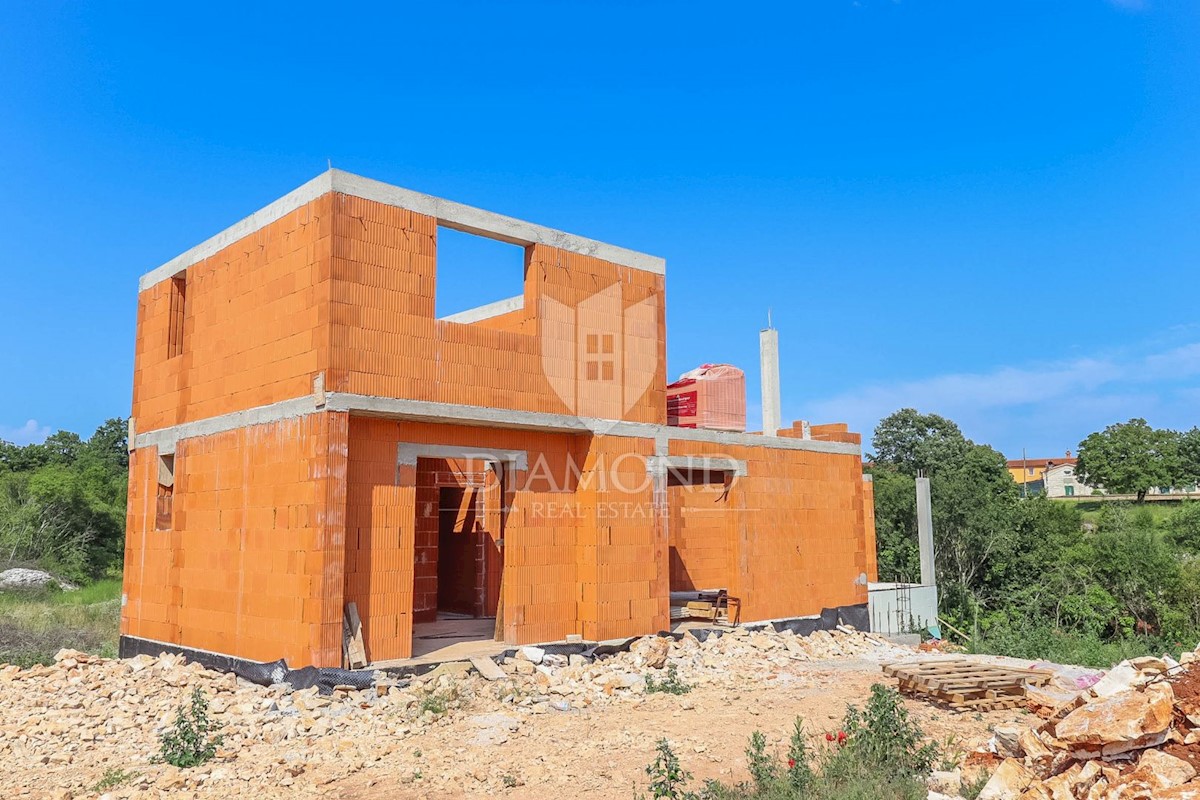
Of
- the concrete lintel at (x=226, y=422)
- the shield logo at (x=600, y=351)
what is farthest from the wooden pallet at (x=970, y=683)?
the concrete lintel at (x=226, y=422)

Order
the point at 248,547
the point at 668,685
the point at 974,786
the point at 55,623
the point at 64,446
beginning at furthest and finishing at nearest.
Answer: the point at 64,446, the point at 55,623, the point at 668,685, the point at 248,547, the point at 974,786

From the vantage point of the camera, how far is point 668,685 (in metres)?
10.8

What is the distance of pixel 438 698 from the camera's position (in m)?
9.29

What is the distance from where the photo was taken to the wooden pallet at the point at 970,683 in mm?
9798

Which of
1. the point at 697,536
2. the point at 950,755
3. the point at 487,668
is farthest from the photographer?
the point at 697,536

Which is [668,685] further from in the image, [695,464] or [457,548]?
[457,548]

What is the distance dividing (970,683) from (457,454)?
7.01 meters

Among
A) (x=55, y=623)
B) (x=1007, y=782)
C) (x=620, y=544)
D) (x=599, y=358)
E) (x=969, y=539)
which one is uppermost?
(x=599, y=358)

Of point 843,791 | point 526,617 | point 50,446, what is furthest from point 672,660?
point 50,446

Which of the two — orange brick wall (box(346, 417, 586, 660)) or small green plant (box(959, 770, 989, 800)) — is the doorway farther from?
small green plant (box(959, 770, 989, 800))

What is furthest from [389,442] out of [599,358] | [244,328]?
[599,358]

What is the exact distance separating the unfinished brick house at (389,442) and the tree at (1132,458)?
4769cm

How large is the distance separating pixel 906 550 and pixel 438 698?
22214 mm

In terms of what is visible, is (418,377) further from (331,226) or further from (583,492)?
(583,492)
